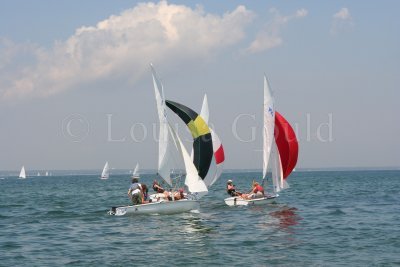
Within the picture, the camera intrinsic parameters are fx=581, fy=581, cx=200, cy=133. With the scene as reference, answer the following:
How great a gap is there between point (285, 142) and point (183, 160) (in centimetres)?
956

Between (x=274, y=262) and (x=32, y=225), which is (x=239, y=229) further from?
(x=32, y=225)

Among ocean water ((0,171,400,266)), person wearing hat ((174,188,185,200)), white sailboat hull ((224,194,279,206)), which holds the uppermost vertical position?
person wearing hat ((174,188,185,200))

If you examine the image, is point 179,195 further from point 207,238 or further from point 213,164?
point 207,238

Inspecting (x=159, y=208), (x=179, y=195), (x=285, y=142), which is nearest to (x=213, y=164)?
(x=179, y=195)

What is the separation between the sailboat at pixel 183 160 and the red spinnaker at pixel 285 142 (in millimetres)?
6737

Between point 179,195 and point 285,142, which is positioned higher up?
point 285,142

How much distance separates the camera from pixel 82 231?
26797mm

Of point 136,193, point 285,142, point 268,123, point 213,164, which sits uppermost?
point 268,123

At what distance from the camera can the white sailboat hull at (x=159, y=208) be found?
30.4 metres

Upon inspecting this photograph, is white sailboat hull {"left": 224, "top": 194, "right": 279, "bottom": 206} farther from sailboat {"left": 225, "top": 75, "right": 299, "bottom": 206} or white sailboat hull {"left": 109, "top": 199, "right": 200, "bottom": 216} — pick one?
white sailboat hull {"left": 109, "top": 199, "right": 200, "bottom": 216}

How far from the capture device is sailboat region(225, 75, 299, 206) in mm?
38969

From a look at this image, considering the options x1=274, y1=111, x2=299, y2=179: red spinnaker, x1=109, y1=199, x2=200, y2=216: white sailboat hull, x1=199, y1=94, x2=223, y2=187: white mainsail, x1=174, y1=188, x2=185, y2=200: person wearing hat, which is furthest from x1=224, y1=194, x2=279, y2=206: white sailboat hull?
x1=109, y1=199, x2=200, y2=216: white sailboat hull

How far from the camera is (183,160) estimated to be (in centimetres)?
3312

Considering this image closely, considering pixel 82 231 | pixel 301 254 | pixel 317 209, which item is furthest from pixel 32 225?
pixel 317 209
